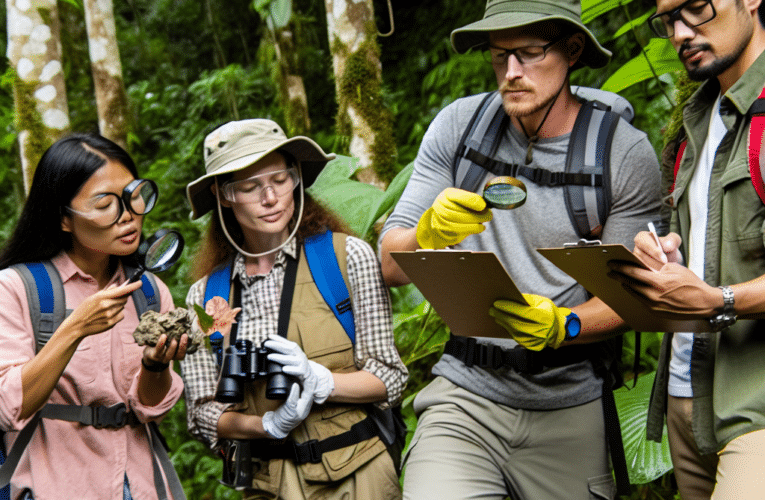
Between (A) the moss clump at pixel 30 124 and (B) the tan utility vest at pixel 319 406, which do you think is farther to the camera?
(A) the moss clump at pixel 30 124

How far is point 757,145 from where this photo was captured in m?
1.88

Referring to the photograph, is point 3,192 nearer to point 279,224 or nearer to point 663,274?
point 279,224

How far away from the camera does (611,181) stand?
2332 millimetres

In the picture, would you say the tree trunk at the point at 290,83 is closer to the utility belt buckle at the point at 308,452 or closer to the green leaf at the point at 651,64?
the green leaf at the point at 651,64

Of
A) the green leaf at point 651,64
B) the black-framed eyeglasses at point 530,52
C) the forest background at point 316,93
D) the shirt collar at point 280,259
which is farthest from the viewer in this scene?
the forest background at point 316,93

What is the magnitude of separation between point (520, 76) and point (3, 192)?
972 cm

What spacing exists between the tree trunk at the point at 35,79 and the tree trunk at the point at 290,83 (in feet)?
7.40

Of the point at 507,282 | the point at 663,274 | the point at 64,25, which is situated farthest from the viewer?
the point at 64,25

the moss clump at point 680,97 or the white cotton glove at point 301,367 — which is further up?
the moss clump at point 680,97

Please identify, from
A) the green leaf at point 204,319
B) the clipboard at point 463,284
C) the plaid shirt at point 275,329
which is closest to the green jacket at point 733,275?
the clipboard at point 463,284

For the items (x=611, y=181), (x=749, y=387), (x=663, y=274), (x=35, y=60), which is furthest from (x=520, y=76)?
(x=35, y=60)

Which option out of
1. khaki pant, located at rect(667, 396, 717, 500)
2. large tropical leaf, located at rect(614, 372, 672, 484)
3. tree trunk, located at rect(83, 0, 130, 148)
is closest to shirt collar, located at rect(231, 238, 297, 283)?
khaki pant, located at rect(667, 396, 717, 500)

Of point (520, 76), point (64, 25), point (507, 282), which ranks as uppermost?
point (64, 25)

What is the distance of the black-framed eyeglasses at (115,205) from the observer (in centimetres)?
252
